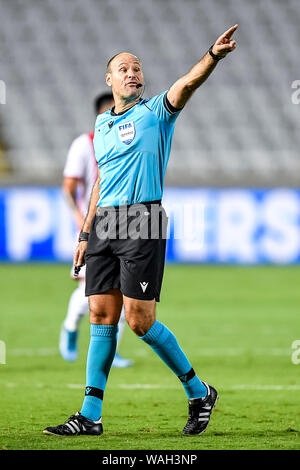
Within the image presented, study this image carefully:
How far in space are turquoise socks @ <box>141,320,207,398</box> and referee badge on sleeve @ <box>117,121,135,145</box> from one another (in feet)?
3.21

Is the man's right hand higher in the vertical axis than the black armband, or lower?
lower

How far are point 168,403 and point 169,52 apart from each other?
16.1 metres

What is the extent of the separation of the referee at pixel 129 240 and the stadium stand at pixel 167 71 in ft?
45.1

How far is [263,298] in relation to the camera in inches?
476

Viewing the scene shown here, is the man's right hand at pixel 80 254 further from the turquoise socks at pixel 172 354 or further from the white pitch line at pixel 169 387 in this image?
the white pitch line at pixel 169 387

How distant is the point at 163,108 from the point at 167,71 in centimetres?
1633

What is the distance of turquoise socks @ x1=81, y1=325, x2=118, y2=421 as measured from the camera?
14.9 feet

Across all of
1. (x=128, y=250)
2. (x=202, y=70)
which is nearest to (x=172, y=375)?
(x=128, y=250)

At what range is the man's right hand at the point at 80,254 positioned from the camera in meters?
4.78

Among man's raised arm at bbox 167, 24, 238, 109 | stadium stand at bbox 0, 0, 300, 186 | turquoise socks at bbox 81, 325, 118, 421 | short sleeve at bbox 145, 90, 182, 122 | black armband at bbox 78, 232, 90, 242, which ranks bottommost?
turquoise socks at bbox 81, 325, 118, 421

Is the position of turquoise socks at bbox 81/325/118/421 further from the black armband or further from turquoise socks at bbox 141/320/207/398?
the black armband

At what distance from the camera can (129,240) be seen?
177 inches

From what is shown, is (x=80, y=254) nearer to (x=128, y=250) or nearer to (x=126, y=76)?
(x=128, y=250)

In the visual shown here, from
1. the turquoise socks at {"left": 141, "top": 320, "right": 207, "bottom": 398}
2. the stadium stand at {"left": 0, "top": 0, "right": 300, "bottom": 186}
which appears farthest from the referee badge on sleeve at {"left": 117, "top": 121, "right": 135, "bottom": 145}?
the stadium stand at {"left": 0, "top": 0, "right": 300, "bottom": 186}
